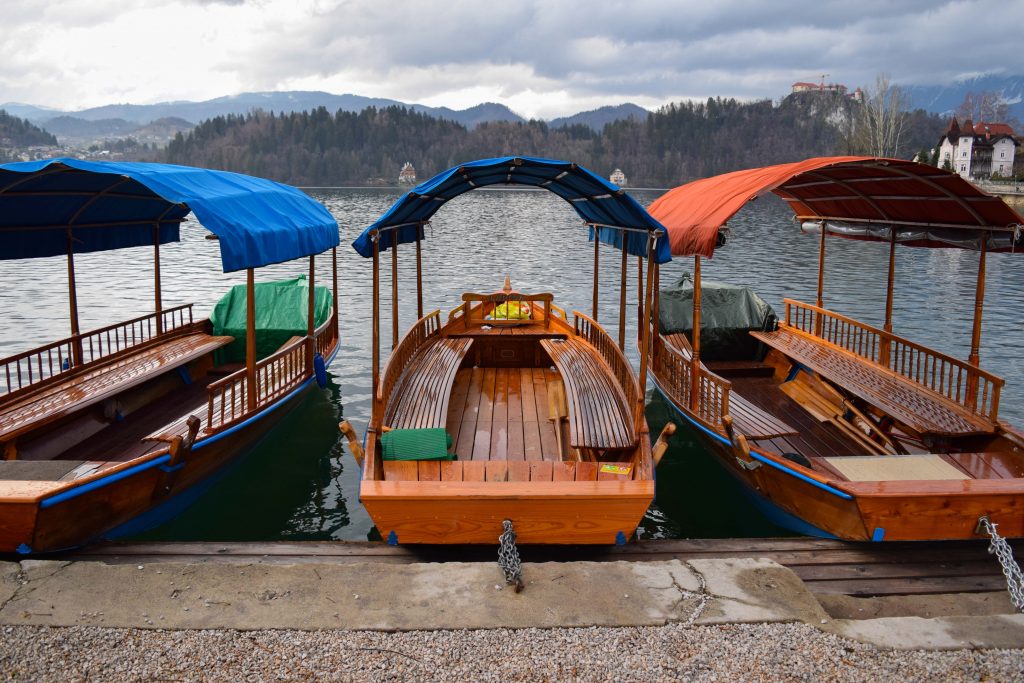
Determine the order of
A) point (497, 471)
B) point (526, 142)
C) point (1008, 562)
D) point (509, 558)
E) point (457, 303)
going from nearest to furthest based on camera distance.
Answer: point (509, 558)
point (1008, 562)
point (497, 471)
point (457, 303)
point (526, 142)

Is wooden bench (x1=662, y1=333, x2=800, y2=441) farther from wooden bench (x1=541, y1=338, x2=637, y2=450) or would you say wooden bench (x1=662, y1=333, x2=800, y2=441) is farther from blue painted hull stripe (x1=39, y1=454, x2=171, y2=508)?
blue painted hull stripe (x1=39, y1=454, x2=171, y2=508)

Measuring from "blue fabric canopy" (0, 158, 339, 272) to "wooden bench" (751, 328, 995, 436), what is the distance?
7.21 meters

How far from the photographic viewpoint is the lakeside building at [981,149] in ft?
289

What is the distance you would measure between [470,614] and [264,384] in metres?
5.74

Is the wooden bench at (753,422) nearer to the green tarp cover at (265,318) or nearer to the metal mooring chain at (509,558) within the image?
the metal mooring chain at (509,558)

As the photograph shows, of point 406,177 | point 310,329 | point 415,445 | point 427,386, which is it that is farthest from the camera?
point 406,177

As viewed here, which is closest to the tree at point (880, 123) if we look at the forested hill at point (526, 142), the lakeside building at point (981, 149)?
the lakeside building at point (981, 149)

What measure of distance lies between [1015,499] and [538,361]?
22.9ft

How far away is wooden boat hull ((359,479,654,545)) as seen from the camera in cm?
632

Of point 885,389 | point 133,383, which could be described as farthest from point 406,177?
point 885,389

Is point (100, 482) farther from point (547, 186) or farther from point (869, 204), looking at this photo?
point (869, 204)

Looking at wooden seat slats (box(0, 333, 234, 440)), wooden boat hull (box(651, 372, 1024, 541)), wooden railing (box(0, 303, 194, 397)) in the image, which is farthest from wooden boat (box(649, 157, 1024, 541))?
wooden railing (box(0, 303, 194, 397))

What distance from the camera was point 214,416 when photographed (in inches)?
359

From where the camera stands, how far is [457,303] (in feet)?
82.5
